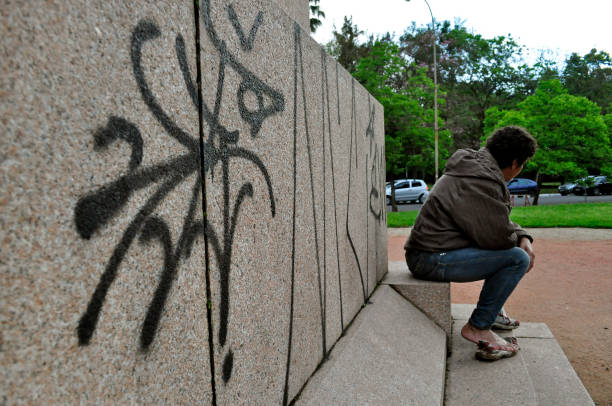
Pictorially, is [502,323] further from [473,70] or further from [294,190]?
[473,70]

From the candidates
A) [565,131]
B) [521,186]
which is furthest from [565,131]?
[521,186]

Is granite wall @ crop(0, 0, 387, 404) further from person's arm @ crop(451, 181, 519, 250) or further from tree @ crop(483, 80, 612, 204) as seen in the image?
tree @ crop(483, 80, 612, 204)

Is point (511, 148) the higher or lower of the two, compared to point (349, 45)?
lower

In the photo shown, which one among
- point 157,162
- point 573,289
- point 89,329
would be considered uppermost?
point 157,162

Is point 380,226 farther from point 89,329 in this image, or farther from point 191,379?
point 89,329

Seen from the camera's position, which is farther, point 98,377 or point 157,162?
point 157,162

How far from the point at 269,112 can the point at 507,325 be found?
9.08ft

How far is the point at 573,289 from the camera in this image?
524 cm

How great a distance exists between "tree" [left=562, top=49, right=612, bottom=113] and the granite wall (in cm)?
4042

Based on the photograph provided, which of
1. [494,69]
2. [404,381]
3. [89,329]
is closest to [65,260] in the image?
[89,329]

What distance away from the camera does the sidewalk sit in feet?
10.6

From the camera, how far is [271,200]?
1707 millimetres

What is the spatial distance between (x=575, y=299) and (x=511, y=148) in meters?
2.73

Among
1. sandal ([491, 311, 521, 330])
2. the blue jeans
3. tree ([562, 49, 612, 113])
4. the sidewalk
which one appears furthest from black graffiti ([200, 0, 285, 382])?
tree ([562, 49, 612, 113])
